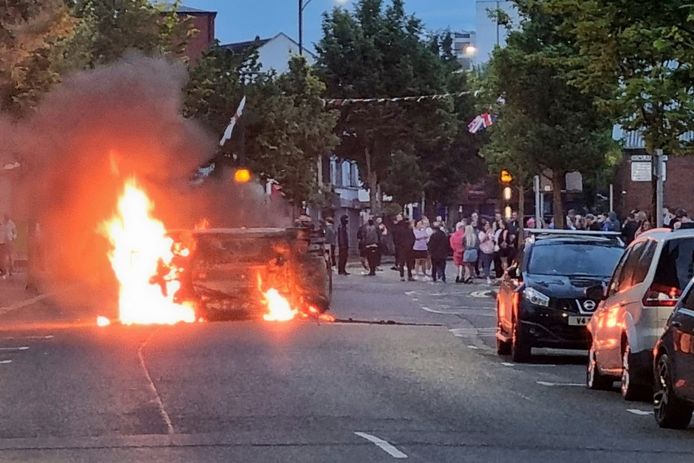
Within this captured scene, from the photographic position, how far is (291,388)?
1516 centimetres

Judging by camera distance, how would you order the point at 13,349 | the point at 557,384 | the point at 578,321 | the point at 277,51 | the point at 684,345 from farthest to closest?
the point at 277,51, the point at 13,349, the point at 578,321, the point at 557,384, the point at 684,345

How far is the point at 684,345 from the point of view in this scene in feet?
39.9

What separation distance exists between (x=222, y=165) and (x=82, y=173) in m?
12.4

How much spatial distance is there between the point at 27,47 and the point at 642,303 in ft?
49.2

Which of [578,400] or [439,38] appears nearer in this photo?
[578,400]

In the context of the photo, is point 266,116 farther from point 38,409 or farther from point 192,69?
point 38,409

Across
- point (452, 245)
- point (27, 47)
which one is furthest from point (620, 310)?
point (452, 245)

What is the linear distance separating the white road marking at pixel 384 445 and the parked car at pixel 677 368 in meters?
2.38

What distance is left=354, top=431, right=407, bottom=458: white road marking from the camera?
35.9 feet

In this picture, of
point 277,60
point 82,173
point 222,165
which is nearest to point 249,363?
point 82,173

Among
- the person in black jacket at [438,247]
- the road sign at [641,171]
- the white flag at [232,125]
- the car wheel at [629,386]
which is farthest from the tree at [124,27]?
the car wheel at [629,386]

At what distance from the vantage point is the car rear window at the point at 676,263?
14102mm

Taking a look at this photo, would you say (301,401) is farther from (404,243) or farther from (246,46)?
(246,46)

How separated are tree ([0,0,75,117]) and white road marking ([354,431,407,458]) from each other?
13.8 m
